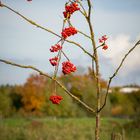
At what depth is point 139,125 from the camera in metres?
24.6

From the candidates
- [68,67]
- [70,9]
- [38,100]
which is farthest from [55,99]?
[38,100]

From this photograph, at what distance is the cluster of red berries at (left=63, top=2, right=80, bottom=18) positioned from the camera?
2.86m

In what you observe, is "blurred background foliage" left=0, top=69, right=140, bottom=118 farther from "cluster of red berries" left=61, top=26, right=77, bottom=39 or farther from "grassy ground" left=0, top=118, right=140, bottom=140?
"cluster of red berries" left=61, top=26, right=77, bottom=39

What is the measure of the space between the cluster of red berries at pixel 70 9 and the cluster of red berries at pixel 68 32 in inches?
4.1

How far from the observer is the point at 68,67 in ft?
9.52

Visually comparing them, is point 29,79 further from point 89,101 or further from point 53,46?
point 53,46

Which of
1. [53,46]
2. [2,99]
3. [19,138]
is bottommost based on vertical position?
[19,138]

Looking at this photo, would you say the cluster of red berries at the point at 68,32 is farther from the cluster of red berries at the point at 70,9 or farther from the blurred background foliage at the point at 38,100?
the blurred background foliage at the point at 38,100

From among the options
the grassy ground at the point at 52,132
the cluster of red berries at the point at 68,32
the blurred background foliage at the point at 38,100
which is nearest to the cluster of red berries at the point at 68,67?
the cluster of red berries at the point at 68,32

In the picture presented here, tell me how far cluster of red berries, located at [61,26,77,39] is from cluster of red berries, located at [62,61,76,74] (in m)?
0.21

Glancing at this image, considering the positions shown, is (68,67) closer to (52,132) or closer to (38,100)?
(52,132)

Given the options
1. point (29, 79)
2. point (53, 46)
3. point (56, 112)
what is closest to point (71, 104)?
point (56, 112)

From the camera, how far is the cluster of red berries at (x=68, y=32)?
2.88 meters

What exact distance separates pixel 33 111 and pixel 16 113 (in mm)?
2313
